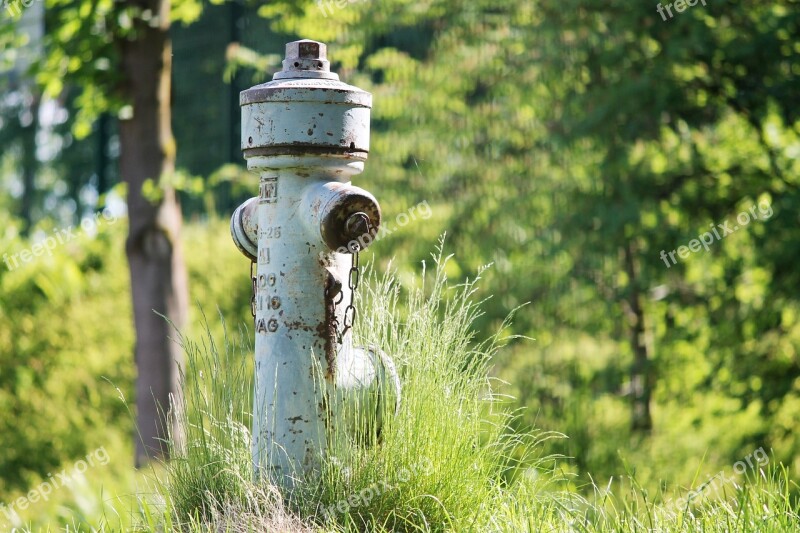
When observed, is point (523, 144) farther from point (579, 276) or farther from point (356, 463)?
point (356, 463)

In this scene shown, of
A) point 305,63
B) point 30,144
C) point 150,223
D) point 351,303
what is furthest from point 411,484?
point 30,144

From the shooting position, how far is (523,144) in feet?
25.1

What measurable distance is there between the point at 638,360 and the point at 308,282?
173 inches

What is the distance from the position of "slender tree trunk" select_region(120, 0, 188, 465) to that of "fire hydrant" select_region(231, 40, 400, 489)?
3.24m

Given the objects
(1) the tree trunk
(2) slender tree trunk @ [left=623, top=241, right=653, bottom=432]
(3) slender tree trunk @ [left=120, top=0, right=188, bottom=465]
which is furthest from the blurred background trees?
(1) the tree trunk

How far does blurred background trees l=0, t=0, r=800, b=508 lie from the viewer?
6281mm

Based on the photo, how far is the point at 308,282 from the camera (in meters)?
3.15

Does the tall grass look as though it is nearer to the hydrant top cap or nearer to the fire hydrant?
the fire hydrant

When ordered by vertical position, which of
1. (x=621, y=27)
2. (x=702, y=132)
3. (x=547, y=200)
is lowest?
(x=547, y=200)

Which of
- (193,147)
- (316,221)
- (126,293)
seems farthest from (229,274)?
(193,147)

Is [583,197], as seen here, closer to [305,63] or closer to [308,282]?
[305,63]

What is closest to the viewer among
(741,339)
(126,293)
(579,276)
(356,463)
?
(356,463)

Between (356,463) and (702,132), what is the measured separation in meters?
4.86

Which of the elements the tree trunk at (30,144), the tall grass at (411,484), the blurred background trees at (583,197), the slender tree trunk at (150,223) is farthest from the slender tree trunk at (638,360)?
the tree trunk at (30,144)
